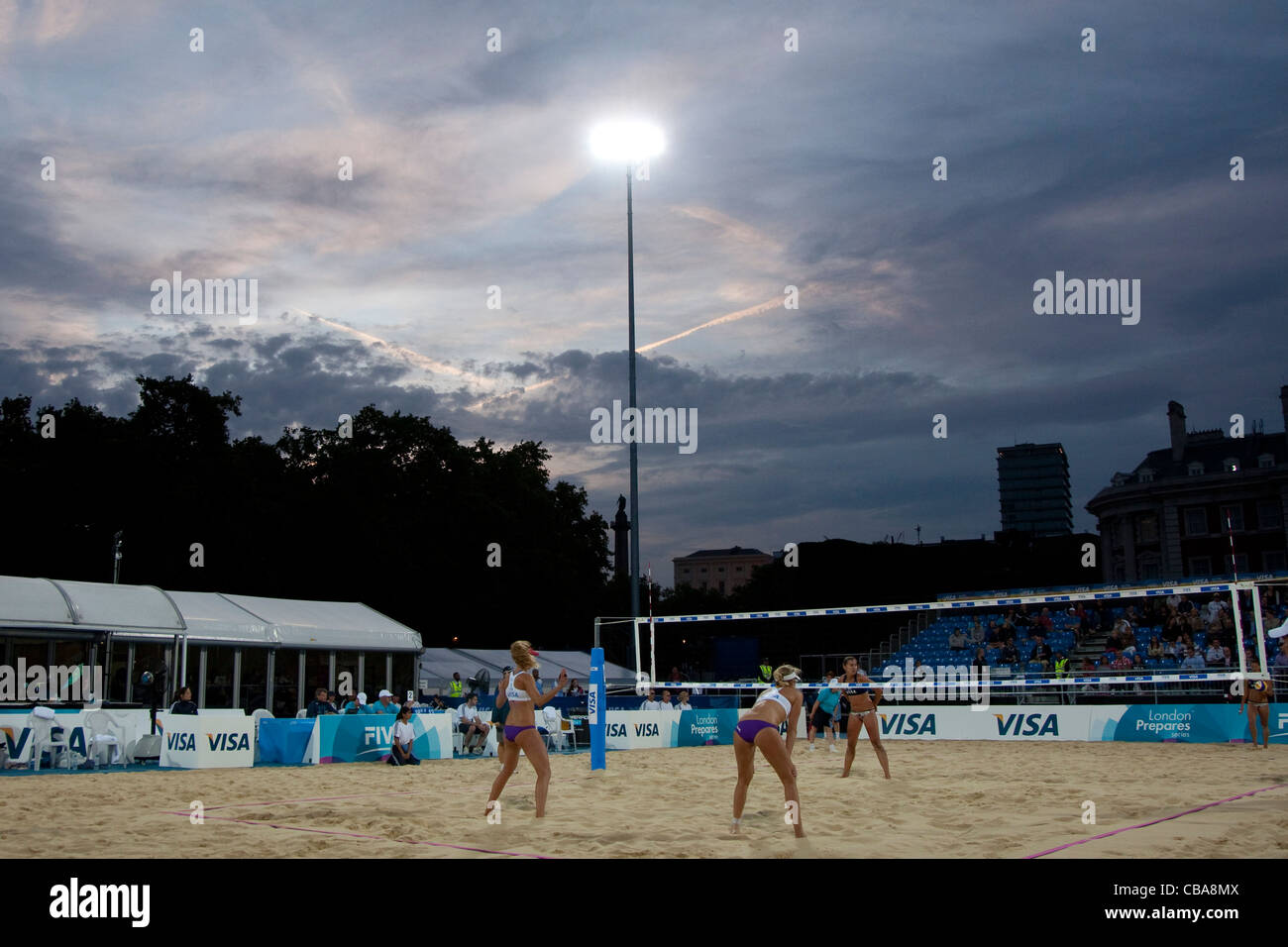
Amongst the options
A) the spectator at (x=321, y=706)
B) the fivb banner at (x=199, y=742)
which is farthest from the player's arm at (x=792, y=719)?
the spectator at (x=321, y=706)

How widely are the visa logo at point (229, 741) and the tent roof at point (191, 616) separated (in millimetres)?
7397

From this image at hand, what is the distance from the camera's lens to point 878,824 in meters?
9.66

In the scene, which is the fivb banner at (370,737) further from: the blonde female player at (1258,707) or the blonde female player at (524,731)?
the blonde female player at (1258,707)

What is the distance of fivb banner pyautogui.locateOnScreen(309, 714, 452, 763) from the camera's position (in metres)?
19.0

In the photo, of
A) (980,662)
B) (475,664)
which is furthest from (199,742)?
(475,664)

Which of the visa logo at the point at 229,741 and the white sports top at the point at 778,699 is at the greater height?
the white sports top at the point at 778,699

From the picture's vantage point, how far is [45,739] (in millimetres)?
17125

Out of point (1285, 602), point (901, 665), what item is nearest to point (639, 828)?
point (901, 665)

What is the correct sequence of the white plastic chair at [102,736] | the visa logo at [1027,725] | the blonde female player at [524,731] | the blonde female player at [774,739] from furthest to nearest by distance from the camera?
1. the visa logo at [1027,725]
2. the white plastic chair at [102,736]
3. the blonde female player at [524,731]
4. the blonde female player at [774,739]

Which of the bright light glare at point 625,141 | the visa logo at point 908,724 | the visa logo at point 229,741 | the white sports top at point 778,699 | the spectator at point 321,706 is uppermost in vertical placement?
Answer: the bright light glare at point 625,141

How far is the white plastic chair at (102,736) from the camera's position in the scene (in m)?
17.5

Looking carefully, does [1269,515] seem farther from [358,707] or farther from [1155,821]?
[1155,821]

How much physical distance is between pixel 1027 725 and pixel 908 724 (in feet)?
8.77
